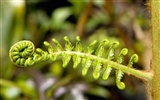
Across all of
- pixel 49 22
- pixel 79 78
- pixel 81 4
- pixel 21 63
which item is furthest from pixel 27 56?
pixel 49 22

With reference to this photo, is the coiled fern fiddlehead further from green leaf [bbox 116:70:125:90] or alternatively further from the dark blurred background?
the dark blurred background

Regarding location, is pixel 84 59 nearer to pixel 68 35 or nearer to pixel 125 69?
pixel 125 69

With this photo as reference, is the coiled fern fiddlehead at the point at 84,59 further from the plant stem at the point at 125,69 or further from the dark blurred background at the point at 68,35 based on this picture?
the dark blurred background at the point at 68,35

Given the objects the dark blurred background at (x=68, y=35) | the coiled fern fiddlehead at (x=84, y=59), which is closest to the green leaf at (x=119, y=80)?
the coiled fern fiddlehead at (x=84, y=59)

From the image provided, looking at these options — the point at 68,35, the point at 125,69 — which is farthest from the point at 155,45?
the point at 68,35

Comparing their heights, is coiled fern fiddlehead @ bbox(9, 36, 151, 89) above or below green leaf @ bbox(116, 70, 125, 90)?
above

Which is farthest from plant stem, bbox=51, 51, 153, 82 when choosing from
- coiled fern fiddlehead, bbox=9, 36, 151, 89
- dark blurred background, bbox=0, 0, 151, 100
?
dark blurred background, bbox=0, 0, 151, 100
